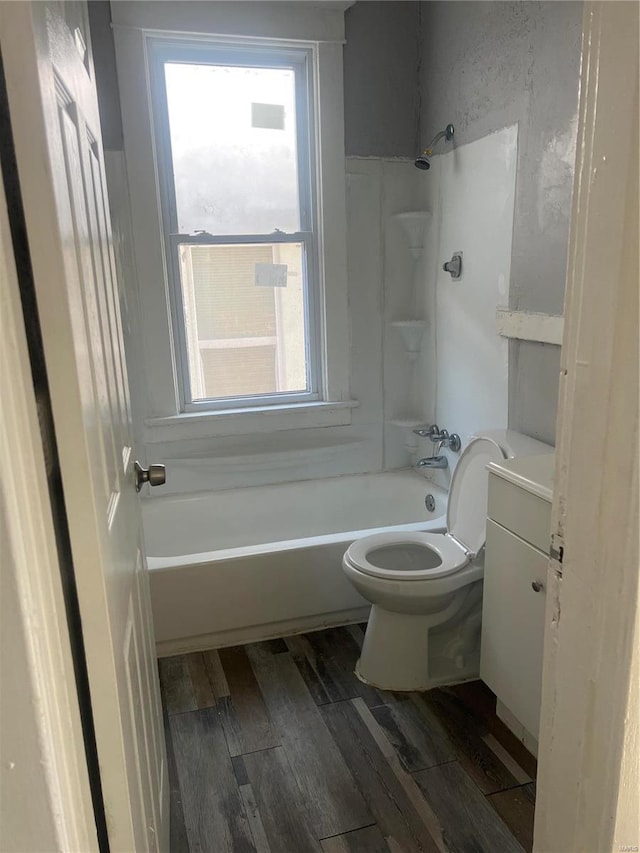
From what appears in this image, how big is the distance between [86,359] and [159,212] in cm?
202

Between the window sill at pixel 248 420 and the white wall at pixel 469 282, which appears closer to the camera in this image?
the white wall at pixel 469 282

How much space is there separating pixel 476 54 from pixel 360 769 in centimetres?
243

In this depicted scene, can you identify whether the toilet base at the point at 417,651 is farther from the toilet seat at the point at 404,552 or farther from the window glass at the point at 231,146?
the window glass at the point at 231,146

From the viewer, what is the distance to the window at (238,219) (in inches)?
102

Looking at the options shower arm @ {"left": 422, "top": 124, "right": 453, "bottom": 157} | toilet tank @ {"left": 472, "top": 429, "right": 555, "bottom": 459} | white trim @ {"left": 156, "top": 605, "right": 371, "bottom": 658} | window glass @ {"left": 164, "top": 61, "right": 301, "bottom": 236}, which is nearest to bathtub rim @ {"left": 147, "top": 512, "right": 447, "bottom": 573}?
white trim @ {"left": 156, "top": 605, "right": 371, "bottom": 658}

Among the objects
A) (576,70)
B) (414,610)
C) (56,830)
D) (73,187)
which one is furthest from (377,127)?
(56,830)

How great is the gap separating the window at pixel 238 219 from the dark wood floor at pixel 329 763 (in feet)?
4.20

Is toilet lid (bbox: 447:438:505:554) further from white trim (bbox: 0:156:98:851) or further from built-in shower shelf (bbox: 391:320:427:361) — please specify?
white trim (bbox: 0:156:98:851)

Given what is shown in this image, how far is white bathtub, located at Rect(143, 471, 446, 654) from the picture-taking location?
222 centimetres

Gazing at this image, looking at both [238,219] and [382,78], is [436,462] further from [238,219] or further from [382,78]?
[382,78]

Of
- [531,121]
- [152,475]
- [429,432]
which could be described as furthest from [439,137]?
[152,475]

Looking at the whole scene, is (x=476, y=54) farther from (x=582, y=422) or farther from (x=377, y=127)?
(x=582, y=422)

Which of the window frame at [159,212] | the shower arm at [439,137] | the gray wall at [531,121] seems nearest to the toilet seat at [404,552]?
the gray wall at [531,121]

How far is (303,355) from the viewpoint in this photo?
9.77 ft
